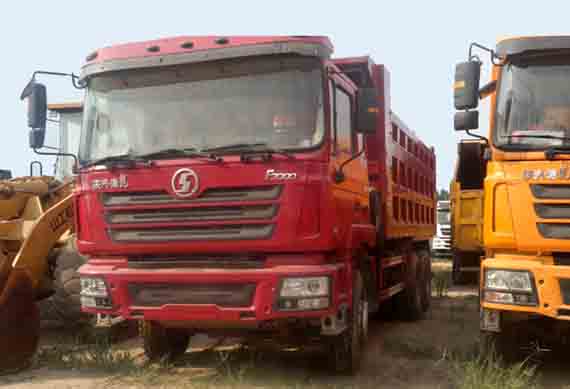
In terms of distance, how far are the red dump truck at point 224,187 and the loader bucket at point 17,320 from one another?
3.65 feet

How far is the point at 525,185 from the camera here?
5781mm

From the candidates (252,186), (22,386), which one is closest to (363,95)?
(252,186)

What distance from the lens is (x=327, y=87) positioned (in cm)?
583

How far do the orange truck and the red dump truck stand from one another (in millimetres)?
1082

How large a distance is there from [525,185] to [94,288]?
12.0 ft

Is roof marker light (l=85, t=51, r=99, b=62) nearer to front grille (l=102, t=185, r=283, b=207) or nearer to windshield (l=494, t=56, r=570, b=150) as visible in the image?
front grille (l=102, t=185, r=283, b=207)

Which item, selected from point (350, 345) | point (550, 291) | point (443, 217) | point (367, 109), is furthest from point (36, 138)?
point (443, 217)

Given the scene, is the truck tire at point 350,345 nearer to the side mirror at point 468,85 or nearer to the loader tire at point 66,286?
the side mirror at point 468,85

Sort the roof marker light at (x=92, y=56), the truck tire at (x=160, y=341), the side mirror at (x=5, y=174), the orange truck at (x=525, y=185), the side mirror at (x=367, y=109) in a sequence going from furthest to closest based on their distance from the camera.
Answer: the side mirror at (x=5, y=174)
the truck tire at (x=160, y=341)
the roof marker light at (x=92, y=56)
the side mirror at (x=367, y=109)
the orange truck at (x=525, y=185)

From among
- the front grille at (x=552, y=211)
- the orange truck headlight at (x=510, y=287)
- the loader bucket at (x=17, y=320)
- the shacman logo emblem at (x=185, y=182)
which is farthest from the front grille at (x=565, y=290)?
the loader bucket at (x=17, y=320)

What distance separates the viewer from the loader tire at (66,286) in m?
7.75

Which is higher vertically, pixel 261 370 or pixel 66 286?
pixel 66 286

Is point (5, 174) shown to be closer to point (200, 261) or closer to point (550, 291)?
point (200, 261)

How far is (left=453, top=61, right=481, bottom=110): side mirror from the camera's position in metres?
6.19
